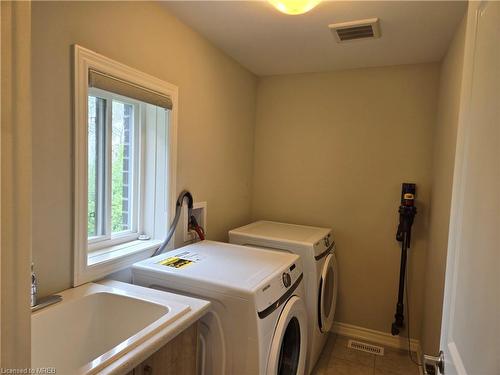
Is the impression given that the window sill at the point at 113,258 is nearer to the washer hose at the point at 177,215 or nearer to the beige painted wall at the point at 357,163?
the washer hose at the point at 177,215

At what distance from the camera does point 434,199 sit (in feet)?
7.31

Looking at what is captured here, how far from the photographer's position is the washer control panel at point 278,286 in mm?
1369

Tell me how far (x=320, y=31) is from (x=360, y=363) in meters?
2.35

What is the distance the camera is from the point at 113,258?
156 centimetres

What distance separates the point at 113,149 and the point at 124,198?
0.31 m

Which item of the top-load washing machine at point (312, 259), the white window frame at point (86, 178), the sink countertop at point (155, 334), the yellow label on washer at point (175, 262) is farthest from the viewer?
the top-load washing machine at point (312, 259)

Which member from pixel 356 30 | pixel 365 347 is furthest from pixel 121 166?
pixel 365 347

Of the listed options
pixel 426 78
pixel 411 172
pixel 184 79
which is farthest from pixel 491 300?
pixel 426 78

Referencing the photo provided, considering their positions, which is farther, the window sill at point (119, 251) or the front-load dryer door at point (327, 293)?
the front-load dryer door at point (327, 293)

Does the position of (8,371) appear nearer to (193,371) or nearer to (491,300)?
(491,300)

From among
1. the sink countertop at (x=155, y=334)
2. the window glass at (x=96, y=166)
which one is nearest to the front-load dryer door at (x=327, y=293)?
the sink countertop at (x=155, y=334)

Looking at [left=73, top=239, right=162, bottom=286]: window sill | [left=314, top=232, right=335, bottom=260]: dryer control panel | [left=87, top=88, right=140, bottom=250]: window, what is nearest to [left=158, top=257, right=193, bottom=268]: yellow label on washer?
[left=73, top=239, right=162, bottom=286]: window sill

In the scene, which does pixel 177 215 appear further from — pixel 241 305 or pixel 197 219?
pixel 241 305

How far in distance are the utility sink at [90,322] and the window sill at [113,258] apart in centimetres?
6
